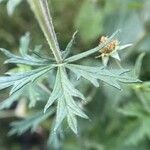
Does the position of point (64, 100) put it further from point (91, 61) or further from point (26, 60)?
point (91, 61)

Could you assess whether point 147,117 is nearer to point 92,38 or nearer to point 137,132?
point 137,132

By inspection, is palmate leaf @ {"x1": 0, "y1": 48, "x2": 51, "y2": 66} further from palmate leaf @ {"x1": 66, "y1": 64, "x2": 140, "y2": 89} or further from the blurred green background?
the blurred green background

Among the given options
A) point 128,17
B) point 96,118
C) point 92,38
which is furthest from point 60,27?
point 96,118

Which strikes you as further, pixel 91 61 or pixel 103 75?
pixel 91 61

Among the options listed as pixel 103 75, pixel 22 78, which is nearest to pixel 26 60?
pixel 22 78

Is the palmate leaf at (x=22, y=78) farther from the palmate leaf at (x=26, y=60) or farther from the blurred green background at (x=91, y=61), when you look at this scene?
the blurred green background at (x=91, y=61)

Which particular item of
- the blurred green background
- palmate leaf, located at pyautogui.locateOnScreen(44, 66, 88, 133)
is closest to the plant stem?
palmate leaf, located at pyautogui.locateOnScreen(44, 66, 88, 133)
